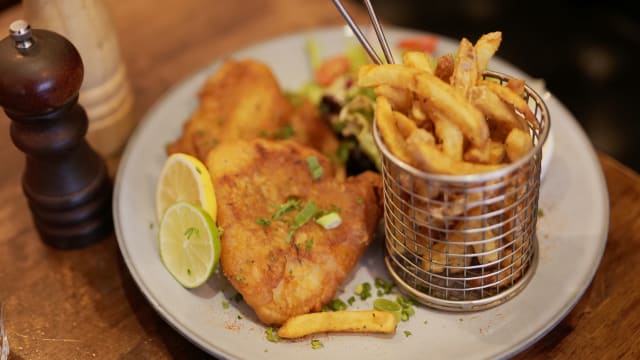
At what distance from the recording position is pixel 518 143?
1765 millimetres

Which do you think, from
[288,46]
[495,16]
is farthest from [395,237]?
[495,16]

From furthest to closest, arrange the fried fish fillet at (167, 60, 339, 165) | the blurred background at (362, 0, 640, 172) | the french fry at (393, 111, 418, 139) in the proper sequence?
the blurred background at (362, 0, 640, 172), the fried fish fillet at (167, 60, 339, 165), the french fry at (393, 111, 418, 139)

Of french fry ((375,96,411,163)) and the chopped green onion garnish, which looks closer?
french fry ((375,96,411,163))

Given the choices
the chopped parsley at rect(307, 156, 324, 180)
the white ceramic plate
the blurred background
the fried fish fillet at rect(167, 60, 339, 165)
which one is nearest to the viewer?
the white ceramic plate

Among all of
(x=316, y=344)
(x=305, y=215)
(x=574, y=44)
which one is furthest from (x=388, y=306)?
(x=574, y=44)

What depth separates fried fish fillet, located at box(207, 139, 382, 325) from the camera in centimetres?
200

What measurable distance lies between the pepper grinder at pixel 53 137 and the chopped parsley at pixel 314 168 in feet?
2.23

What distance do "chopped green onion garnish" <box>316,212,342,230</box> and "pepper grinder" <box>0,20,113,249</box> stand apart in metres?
0.77

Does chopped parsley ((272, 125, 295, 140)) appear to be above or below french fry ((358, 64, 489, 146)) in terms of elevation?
below

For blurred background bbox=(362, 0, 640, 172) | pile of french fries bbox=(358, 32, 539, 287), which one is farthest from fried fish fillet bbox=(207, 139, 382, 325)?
blurred background bbox=(362, 0, 640, 172)

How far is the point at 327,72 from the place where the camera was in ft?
9.58

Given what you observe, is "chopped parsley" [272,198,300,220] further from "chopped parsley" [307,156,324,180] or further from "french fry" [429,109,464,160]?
"french fry" [429,109,464,160]

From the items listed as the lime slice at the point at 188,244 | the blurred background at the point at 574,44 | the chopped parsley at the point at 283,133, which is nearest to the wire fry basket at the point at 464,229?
the lime slice at the point at 188,244

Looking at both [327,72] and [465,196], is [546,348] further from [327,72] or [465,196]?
[327,72]
